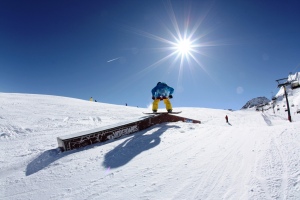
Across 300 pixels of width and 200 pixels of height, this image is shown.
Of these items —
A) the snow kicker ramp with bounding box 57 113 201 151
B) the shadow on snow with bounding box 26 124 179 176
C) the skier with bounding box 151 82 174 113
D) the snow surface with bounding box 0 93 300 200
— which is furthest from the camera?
the skier with bounding box 151 82 174 113

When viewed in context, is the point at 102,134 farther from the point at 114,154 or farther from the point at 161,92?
the point at 161,92

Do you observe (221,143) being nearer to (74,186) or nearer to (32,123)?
(74,186)

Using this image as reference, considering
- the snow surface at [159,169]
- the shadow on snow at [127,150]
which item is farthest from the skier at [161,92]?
the snow surface at [159,169]

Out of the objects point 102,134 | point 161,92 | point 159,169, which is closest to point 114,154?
point 159,169

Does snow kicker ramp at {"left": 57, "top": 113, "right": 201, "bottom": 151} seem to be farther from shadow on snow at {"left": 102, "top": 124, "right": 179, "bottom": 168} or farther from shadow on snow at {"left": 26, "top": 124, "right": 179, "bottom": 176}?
shadow on snow at {"left": 102, "top": 124, "right": 179, "bottom": 168}

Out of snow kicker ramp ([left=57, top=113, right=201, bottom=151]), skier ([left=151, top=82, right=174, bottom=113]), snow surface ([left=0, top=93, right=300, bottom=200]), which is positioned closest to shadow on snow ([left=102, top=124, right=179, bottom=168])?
snow surface ([left=0, top=93, right=300, bottom=200])

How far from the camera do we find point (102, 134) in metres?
6.40

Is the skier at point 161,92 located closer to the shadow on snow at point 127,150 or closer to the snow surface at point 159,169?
the shadow on snow at point 127,150

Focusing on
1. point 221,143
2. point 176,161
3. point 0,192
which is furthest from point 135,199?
point 221,143

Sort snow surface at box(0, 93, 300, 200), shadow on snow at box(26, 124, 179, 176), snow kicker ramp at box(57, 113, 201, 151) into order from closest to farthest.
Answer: snow surface at box(0, 93, 300, 200) < shadow on snow at box(26, 124, 179, 176) < snow kicker ramp at box(57, 113, 201, 151)

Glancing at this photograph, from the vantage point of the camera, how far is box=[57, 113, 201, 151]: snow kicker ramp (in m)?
5.53

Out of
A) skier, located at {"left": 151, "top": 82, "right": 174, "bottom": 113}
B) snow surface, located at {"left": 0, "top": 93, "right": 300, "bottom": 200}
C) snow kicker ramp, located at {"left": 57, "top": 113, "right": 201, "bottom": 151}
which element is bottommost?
snow surface, located at {"left": 0, "top": 93, "right": 300, "bottom": 200}

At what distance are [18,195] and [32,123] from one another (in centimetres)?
627

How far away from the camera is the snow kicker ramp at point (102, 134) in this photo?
5531 mm
